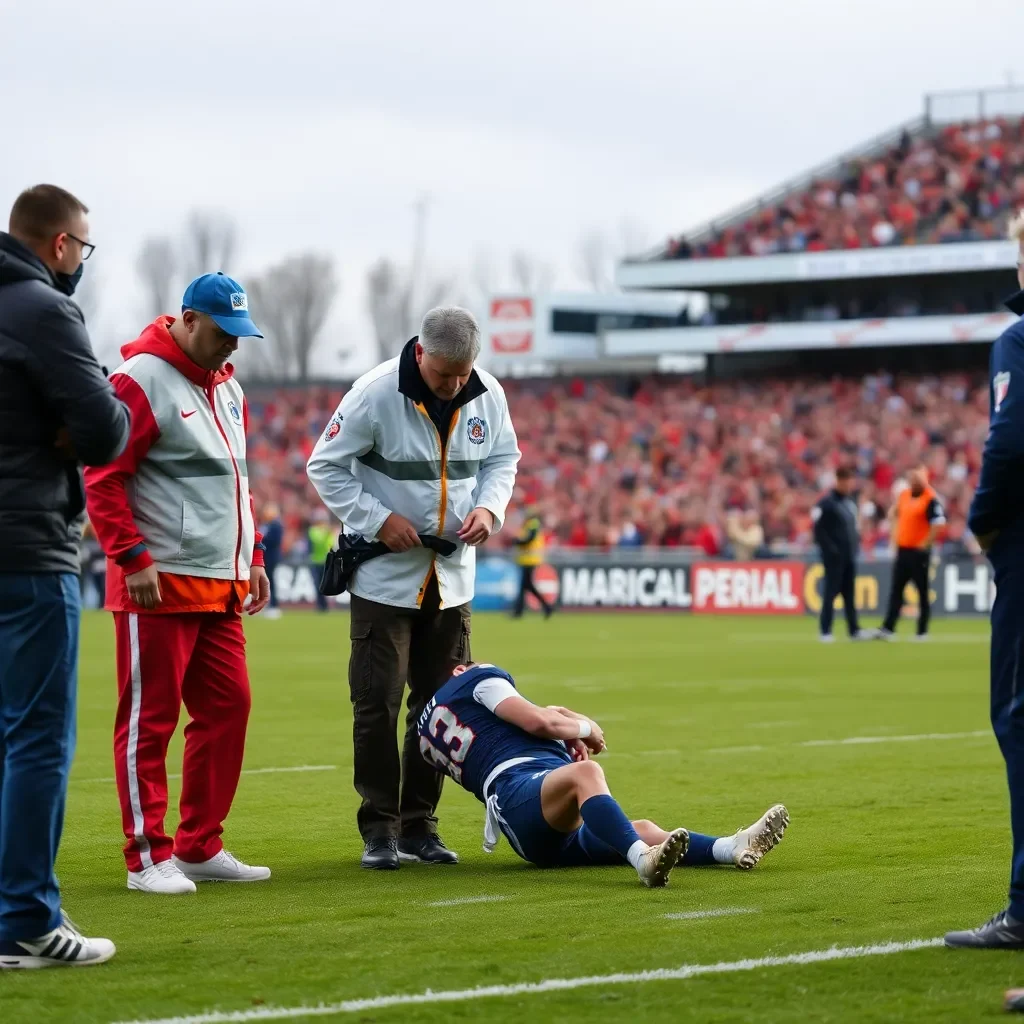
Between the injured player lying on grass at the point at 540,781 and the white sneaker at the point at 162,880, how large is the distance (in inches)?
45.4

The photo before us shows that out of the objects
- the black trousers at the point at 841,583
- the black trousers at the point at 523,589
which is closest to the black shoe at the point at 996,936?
the black trousers at the point at 841,583

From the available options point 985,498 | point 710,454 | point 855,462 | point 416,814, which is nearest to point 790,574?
point 855,462

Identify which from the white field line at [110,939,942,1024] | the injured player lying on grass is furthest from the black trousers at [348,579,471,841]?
the white field line at [110,939,942,1024]

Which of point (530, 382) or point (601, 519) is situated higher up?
point (530, 382)

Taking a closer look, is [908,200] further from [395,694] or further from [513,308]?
[395,694]

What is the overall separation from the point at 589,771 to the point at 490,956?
4.91 feet

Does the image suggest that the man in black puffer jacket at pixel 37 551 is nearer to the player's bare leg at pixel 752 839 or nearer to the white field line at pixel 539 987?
the white field line at pixel 539 987

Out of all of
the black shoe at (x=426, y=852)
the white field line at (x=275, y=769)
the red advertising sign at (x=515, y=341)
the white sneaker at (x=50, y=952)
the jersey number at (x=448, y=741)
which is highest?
the red advertising sign at (x=515, y=341)

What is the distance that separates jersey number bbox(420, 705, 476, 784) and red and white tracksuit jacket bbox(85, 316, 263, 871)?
76cm

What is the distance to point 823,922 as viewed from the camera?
6.21 m

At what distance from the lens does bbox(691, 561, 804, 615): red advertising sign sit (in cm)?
3447

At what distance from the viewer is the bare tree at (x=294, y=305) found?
111812mm

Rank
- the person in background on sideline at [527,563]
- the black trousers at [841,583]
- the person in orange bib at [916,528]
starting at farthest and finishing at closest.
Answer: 1. the person in background on sideline at [527,563]
2. the black trousers at [841,583]
3. the person in orange bib at [916,528]

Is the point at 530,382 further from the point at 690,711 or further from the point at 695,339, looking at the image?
the point at 690,711
